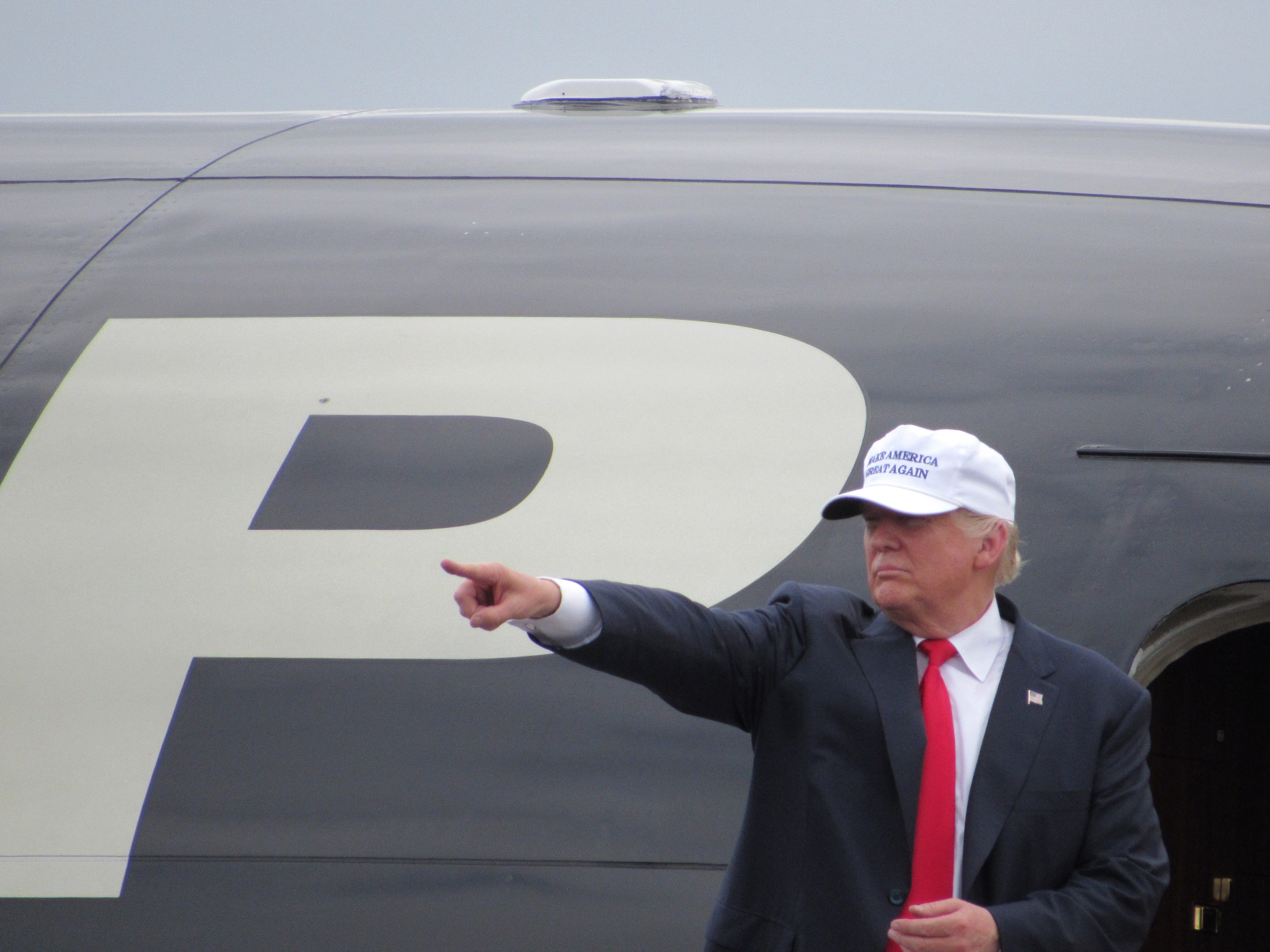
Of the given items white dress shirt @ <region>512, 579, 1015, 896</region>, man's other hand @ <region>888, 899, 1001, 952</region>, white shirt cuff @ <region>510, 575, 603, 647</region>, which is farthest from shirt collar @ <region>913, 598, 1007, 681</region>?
white shirt cuff @ <region>510, 575, 603, 647</region>

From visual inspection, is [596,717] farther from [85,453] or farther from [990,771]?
[85,453]

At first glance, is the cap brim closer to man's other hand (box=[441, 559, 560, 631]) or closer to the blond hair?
the blond hair

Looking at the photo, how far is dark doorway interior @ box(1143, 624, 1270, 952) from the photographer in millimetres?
3955

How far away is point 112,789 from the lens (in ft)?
7.54

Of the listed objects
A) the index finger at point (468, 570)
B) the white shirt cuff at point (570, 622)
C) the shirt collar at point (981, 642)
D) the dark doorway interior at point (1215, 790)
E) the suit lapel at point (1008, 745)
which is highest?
the index finger at point (468, 570)

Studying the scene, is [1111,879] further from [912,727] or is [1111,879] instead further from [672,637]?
[672,637]

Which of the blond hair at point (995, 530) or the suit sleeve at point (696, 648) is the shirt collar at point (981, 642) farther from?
the suit sleeve at point (696, 648)

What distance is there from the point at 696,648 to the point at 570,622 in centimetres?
21

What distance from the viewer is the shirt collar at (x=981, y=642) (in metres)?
1.86

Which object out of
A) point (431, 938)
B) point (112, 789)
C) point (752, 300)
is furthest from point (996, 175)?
point (112, 789)

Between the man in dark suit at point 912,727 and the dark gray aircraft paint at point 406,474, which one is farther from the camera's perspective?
the dark gray aircraft paint at point 406,474

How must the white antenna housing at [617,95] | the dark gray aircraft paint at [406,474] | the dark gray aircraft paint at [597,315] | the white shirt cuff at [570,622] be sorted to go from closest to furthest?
the white shirt cuff at [570,622]
the dark gray aircraft paint at [597,315]
the dark gray aircraft paint at [406,474]
the white antenna housing at [617,95]

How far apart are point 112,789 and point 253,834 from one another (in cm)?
30

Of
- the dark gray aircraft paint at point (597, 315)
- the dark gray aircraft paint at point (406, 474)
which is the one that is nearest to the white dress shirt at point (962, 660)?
the dark gray aircraft paint at point (597, 315)
